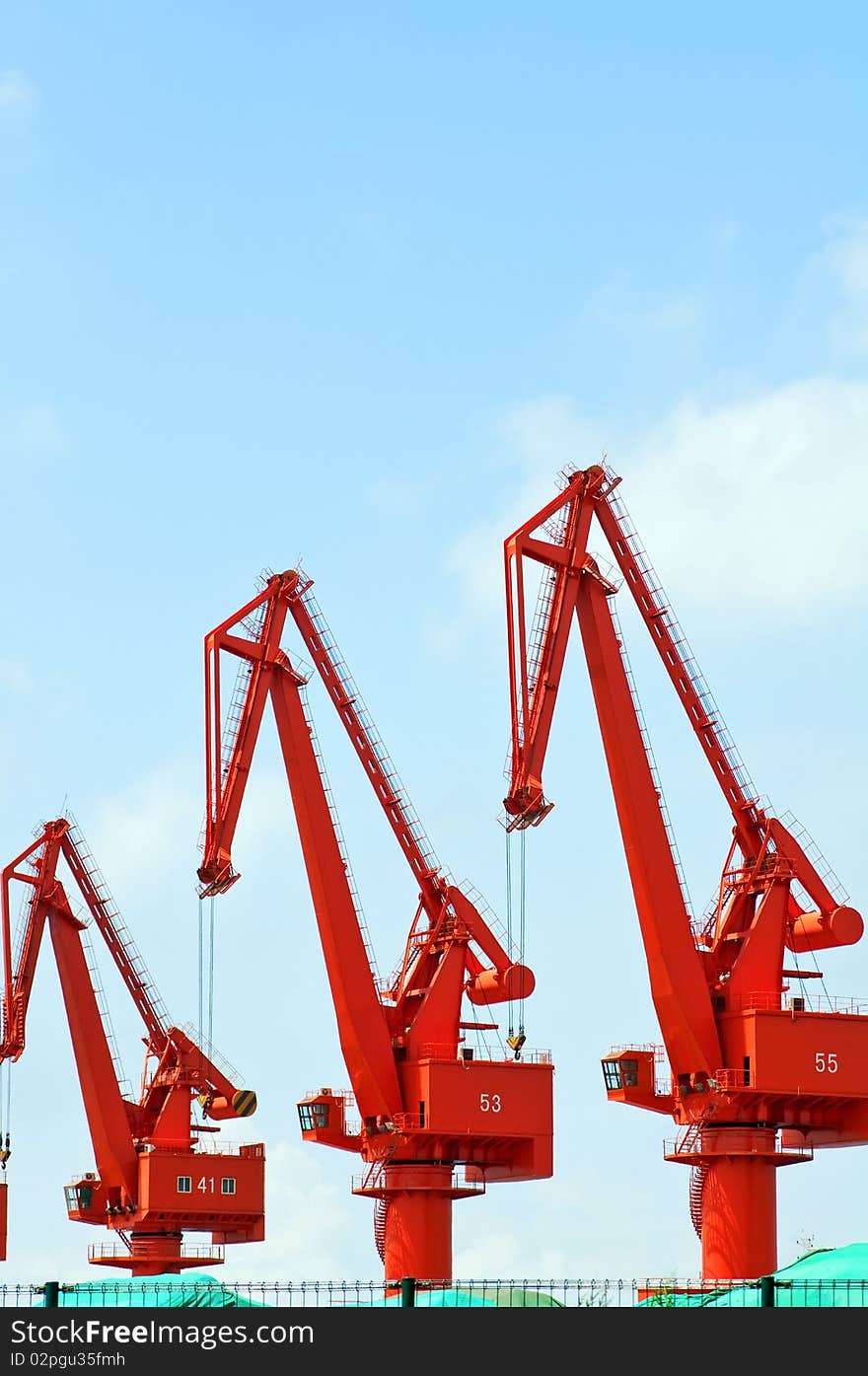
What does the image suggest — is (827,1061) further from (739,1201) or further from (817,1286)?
(817,1286)

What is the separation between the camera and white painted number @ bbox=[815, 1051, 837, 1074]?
52.8 meters

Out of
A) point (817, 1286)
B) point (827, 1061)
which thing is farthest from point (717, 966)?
point (817, 1286)

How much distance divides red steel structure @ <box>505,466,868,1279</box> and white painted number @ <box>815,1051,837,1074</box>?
0.14 feet

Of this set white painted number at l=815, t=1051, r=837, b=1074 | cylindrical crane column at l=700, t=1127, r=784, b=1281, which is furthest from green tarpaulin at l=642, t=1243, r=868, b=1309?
white painted number at l=815, t=1051, r=837, b=1074

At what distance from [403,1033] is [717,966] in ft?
28.5

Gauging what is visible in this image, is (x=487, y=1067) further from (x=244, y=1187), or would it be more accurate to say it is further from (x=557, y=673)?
(x=244, y=1187)

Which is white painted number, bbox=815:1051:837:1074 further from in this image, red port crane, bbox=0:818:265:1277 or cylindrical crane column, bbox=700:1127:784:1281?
red port crane, bbox=0:818:265:1277

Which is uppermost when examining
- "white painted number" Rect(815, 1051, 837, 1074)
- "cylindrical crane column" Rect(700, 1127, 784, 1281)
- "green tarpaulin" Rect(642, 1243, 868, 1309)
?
"white painted number" Rect(815, 1051, 837, 1074)

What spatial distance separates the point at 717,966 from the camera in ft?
177

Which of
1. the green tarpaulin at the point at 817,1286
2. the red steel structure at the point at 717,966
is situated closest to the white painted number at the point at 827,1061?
the red steel structure at the point at 717,966

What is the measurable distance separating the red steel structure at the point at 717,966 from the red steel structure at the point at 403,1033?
4.61 metres

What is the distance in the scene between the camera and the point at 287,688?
58625mm
